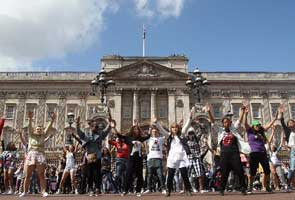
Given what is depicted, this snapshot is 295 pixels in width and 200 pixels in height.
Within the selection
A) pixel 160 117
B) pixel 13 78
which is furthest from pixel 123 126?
pixel 13 78

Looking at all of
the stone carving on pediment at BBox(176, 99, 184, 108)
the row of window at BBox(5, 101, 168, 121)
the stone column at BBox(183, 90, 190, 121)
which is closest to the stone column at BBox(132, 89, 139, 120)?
the row of window at BBox(5, 101, 168, 121)

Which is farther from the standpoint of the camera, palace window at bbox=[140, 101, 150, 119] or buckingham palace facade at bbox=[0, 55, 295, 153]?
palace window at bbox=[140, 101, 150, 119]

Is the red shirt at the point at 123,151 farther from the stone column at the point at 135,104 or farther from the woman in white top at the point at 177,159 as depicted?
the stone column at the point at 135,104

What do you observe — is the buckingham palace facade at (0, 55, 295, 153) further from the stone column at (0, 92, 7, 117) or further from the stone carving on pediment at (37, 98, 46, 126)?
the stone carving on pediment at (37, 98, 46, 126)

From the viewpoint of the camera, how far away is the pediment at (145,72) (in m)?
41.6

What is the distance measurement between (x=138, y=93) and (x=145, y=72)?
2.78 m

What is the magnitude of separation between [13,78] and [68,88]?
7.14m

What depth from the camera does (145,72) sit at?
4222cm

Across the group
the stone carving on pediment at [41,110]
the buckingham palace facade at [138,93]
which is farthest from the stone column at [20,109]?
the stone carving on pediment at [41,110]

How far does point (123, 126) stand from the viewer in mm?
40688

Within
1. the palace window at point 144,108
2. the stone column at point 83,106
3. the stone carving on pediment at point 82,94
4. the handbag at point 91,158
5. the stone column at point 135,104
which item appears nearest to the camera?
the handbag at point 91,158

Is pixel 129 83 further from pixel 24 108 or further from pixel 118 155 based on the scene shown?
pixel 118 155

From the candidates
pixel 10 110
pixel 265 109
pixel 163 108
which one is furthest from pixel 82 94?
pixel 265 109

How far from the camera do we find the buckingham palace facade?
41219mm
